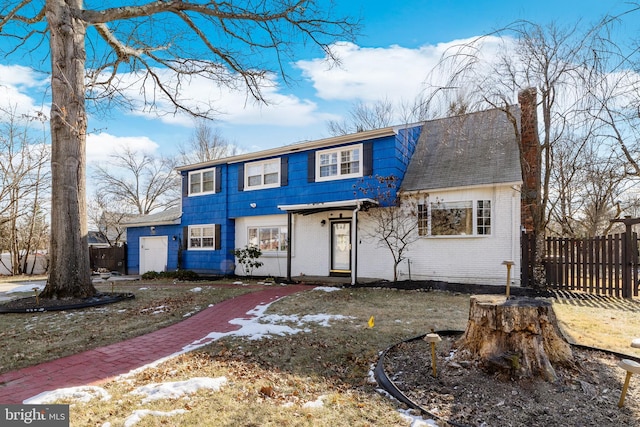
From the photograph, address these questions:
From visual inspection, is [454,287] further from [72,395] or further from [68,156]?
[68,156]

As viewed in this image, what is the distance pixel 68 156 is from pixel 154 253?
10.0 metres

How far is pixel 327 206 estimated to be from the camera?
1202 cm

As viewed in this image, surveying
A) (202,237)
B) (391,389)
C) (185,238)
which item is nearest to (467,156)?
(391,389)

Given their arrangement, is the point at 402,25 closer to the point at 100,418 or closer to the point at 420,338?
the point at 420,338

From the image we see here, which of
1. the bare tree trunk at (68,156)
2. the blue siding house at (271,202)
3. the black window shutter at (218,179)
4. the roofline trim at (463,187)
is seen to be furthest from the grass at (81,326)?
the black window shutter at (218,179)

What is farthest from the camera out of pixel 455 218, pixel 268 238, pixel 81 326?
pixel 268 238

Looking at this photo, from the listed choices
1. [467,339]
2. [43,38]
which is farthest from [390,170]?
[43,38]

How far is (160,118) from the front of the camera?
36.4 ft

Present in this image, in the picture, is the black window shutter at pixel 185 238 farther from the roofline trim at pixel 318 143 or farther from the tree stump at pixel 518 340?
the tree stump at pixel 518 340

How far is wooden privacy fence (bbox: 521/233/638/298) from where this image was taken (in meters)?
9.20

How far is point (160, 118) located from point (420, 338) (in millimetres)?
9893

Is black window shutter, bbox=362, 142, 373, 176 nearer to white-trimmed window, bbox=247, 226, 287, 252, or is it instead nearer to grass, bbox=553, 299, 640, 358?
white-trimmed window, bbox=247, 226, 287, 252

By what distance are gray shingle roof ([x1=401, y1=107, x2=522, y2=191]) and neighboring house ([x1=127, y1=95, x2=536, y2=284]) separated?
0.13ft

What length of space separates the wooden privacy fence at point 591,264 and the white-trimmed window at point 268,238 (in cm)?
832
